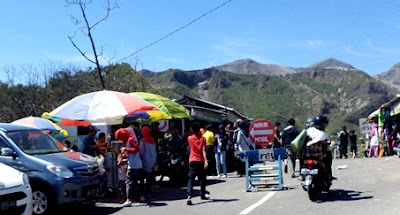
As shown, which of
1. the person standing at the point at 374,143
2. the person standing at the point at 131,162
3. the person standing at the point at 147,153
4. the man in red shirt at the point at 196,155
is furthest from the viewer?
the person standing at the point at 374,143

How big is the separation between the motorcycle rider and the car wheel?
17.4 ft

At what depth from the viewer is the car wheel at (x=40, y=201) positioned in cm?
975

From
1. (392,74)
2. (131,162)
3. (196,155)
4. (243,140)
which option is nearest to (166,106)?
(243,140)

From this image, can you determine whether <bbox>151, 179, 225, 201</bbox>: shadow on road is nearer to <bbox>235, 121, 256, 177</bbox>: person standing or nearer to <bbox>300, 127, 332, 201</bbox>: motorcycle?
<bbox>235, 121, 256, 177</bbox>: person standing

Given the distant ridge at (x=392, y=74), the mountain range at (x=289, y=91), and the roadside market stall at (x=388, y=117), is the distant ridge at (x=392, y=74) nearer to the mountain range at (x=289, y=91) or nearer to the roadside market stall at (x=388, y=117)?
the mountain range at (x=289, y=91)

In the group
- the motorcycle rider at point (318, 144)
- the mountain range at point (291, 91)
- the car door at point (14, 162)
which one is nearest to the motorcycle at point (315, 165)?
the motorcycle rider at point (318, 144)

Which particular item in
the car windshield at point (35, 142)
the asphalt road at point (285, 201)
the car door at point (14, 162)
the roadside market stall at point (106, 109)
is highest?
the roadside market stall at point (106, 109)

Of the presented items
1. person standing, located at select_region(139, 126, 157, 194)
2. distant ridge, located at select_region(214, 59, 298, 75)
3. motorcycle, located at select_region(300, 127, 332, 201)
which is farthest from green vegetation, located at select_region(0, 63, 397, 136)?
motorcycle, located at select_region(300, 127, 332, 201)

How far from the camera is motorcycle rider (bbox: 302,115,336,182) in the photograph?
10.6 meters

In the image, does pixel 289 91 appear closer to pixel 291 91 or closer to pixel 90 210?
pixel 291 91

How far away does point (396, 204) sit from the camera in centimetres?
949

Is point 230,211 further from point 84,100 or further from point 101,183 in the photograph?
point 84,100

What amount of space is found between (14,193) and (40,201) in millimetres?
1572

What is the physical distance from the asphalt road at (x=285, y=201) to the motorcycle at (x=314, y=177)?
0.22 metres
